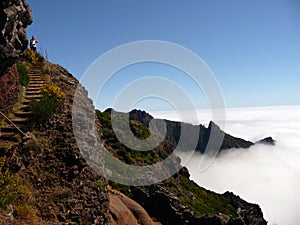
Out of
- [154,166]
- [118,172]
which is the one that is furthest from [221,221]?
[154,166]

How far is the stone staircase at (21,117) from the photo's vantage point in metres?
17.2

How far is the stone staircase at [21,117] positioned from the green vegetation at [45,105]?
21.2 inches

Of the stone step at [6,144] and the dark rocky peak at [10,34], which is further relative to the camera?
the stone step at [6,144]

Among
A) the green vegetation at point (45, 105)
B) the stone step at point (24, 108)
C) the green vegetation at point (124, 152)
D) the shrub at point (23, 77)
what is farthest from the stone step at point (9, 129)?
the green vegetation at point (124, 152)

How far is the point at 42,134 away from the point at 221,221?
2351 cm

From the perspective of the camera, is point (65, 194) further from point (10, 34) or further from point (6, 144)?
point (10, 34)

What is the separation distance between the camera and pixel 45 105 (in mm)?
20344

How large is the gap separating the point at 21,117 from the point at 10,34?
6.03 m

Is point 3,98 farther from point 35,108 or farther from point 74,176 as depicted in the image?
point 74,176

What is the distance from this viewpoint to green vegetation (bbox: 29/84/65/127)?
64.6 feet

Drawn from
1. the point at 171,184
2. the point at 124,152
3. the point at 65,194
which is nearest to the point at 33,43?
the point at 124,152

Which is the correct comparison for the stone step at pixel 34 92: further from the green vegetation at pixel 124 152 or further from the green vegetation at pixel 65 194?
the green vegetation at pixel 124 152

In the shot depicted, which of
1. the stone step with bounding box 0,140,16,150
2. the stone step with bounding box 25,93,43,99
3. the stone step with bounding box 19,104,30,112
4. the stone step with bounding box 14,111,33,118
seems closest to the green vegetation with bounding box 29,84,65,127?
the stone step with bounding box 14,111,33,118

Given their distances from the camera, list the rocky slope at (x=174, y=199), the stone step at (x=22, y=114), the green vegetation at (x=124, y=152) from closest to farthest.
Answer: the stone step at (x=22, y=114)
the rocky slope at (x=174, y=199)
the green vegetation at (x=124, y=152)
